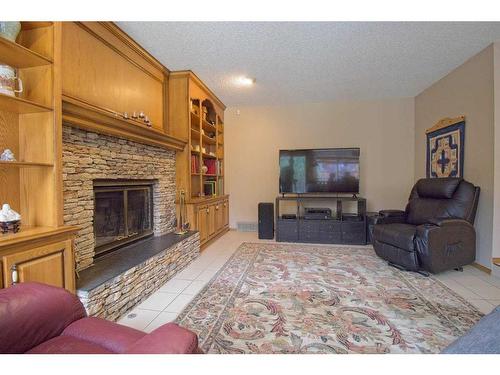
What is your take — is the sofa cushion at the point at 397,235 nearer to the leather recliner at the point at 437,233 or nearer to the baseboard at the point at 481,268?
the leather recliner at the point at 437,233

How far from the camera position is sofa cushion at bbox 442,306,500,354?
2.17 ft

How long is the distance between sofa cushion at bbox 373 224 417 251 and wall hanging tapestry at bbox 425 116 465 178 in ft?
4.02

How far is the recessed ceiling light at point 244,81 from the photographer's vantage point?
11.6ft

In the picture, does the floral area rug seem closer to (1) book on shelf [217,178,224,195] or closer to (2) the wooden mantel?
(2) the wooden mantel

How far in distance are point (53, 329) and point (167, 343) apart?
2.21 feet

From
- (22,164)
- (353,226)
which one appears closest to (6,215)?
(22,164)

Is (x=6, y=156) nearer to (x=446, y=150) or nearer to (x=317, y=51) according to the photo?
(x=317, y=51)

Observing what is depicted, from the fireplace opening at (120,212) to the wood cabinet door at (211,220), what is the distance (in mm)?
1031

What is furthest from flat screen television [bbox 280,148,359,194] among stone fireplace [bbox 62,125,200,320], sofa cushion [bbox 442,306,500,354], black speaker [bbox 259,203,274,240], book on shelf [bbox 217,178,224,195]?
sofa cushion [bbox 442,306,500,354]

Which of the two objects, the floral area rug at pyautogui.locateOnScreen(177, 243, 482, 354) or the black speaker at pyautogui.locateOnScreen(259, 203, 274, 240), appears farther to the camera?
the black speaker at pyautogui.locateOnScreen(259, 203, 274, 240)

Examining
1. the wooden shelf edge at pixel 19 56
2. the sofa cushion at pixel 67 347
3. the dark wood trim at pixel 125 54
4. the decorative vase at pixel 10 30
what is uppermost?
the dark wood trim at pixel 125 54

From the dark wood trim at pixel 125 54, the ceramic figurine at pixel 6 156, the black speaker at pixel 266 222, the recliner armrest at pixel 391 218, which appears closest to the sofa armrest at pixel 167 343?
the ceramic figurine at pixel 6 156

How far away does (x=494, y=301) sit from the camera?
2000 millimetres
